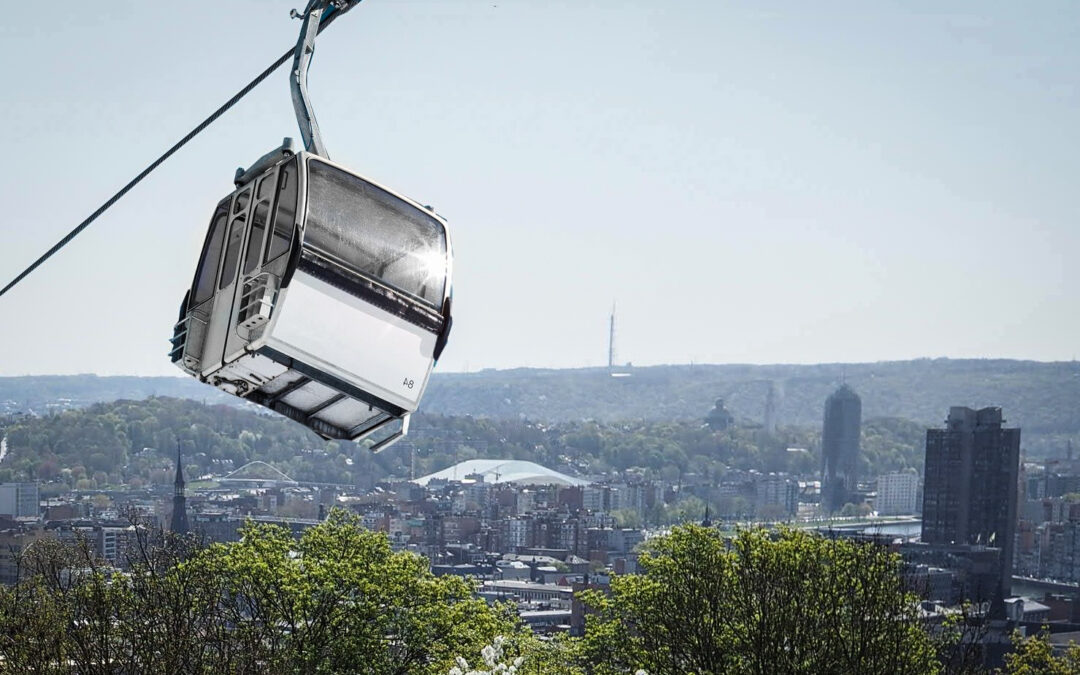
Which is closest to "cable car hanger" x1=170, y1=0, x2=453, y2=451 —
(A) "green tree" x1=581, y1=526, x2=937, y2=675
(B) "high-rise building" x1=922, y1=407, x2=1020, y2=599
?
(A) "green tree" x1=581, y1=526, x2=937, y2=675

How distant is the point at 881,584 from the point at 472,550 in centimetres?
11291

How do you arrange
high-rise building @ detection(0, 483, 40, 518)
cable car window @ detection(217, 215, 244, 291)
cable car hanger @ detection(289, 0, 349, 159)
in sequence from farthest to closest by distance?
high-rise building @ detection(0, 483, 40, 518), cable car window @ detection(217, 215, 244, 291), cable car hanger @ detection(289, 0, 349, 159)

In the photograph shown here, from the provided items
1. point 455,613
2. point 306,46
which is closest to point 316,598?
point 455,613

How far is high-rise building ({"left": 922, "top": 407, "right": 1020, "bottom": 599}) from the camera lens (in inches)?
4732

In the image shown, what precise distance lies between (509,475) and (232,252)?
186 metres

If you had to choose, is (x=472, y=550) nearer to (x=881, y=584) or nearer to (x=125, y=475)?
(x=125, y=475)

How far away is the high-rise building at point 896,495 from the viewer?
193 metres

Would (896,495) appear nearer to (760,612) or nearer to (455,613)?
(455,613)

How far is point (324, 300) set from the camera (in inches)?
195

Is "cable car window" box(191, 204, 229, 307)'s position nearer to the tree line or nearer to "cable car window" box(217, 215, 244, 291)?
"cable car window" box(217, 215, 244, 291)

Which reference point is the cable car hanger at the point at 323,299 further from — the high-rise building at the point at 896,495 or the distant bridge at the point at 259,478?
the high-rise building at the point at 896,495

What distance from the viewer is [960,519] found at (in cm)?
12331

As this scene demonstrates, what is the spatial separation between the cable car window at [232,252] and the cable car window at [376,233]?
387 millimetres

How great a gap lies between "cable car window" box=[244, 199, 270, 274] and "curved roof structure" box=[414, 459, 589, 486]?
174 meters
